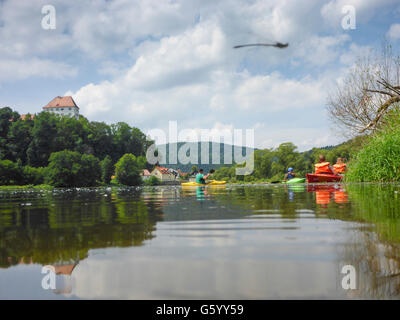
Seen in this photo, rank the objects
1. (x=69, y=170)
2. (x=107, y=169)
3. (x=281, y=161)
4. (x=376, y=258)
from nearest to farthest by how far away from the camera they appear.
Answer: (x=376, y=258) → (x=69, y=170) → (x=281, y=161) → (x=107, y=169)

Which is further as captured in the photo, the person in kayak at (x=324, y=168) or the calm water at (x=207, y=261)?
the person in kayak at (x=324, y=168)

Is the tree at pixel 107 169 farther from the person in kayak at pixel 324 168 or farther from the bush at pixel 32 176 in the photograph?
the person in kayak at pixel 324 168

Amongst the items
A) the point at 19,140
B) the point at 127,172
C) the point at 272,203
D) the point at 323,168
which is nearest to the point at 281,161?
the point at 127,172

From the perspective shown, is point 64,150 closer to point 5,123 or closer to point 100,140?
point 5,123

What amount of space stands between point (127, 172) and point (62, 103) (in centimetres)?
7082

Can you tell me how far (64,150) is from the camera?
241 feet

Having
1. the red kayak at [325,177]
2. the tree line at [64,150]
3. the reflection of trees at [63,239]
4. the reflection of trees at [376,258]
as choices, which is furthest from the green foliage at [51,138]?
the reflection of trees at [376,258]

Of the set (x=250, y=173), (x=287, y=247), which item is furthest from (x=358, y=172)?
(x=250, y=173)

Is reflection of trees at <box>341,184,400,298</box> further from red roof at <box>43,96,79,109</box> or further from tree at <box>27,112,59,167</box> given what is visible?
red roof at <box>43,96,79,109</box>

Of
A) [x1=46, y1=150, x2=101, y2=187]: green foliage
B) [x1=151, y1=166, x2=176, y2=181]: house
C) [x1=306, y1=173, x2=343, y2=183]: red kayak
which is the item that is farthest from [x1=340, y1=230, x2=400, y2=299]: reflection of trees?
[x1=151, y1=166, x2=176, y2=181]: house

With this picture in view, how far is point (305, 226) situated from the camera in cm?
350

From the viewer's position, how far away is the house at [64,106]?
141m
